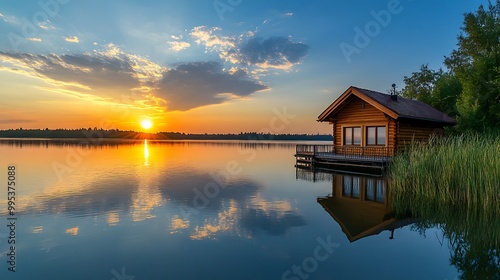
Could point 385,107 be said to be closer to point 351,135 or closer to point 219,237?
point 351,135

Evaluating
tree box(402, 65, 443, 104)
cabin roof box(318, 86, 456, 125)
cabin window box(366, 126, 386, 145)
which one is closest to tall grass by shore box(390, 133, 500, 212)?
cabin roof box(318, 86, 456, 125)

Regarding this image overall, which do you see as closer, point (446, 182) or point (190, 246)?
point (190, 246)

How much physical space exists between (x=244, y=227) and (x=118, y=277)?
14.1 feet

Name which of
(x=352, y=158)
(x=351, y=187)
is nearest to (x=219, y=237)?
(x=351, y=187)

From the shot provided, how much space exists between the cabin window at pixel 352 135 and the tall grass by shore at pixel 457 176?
1166 centimetres

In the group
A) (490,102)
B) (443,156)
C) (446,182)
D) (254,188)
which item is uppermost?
(490,102)

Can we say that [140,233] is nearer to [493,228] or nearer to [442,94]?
[493,228]

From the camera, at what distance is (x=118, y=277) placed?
609 cm

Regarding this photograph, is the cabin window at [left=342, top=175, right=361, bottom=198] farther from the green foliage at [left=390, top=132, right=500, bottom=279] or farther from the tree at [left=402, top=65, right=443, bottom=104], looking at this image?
the tree at [left=402, top=65, right=443, bottom=104]

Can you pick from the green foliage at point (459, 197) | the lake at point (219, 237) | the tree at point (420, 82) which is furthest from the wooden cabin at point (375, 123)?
the tree at point (420, 82)

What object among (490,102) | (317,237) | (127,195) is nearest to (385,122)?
(490,102)

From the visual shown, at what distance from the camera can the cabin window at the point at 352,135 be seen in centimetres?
2493

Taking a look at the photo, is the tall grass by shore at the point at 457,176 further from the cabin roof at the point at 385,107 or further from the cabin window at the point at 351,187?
the cabin roof at the point at 385,107

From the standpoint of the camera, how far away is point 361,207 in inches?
478
